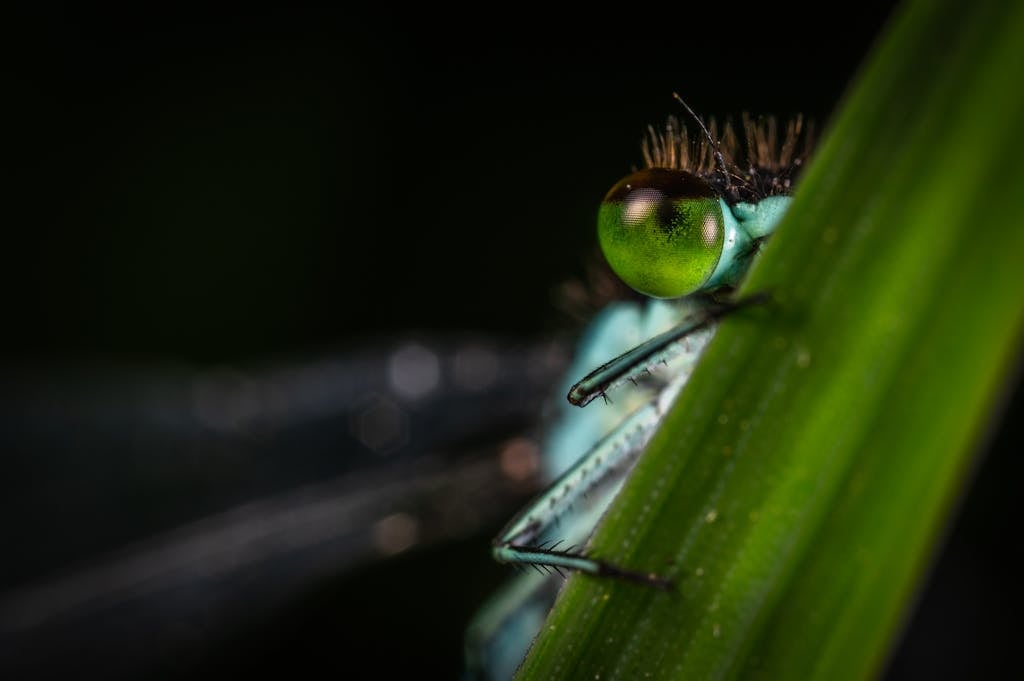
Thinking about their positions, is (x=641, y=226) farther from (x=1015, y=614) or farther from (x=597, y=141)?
(x=597, y=141)

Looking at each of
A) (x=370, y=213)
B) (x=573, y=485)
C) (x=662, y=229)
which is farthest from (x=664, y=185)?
(x=370, y=213)

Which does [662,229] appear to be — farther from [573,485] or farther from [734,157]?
[573,485]

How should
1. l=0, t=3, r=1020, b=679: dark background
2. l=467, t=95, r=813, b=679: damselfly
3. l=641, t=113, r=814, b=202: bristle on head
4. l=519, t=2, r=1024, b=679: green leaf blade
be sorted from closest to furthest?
1. l=519, t=2, r=1024, b=679: green leaf blade
2. l=467, t=95, r=813, b=679: damselfly
3. l=641, t=113, r=814, b=202: bristle on head
4. l=0, t=3, r=1020, b=679: dark background

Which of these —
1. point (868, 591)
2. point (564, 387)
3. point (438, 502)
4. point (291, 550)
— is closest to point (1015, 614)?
point (564, 387)

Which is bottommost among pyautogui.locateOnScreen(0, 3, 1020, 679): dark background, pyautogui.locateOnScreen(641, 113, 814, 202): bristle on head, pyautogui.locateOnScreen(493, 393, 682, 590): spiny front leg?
pyautogui.locateOnScreen(493, 393, 682, 590): spiny front leg

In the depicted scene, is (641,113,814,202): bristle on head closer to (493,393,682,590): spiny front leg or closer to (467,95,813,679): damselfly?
(467,95,813,679): damselfly

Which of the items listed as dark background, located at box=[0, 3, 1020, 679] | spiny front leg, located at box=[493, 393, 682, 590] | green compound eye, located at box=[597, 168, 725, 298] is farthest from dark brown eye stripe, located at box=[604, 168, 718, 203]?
dark background, located at box=[0, 3, 1020, 679]

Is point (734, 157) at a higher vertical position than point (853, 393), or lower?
higher
